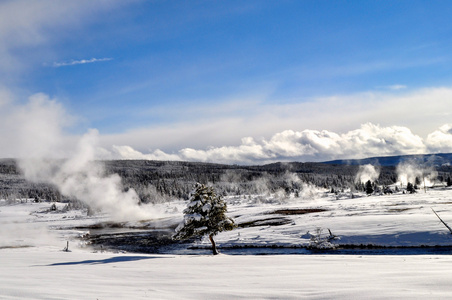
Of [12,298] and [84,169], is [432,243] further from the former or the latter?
[84,169]

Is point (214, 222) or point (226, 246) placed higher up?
point (214, 222)

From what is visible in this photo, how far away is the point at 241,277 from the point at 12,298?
809cm

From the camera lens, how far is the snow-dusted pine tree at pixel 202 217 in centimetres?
3453

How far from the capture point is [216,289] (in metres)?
11.0

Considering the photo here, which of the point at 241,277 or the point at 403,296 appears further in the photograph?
the point at 241,277

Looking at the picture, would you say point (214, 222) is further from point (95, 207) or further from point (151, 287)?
point (95, 207)

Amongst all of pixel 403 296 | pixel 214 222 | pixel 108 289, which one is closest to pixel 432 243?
pixel 214 222

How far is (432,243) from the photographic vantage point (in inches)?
1430

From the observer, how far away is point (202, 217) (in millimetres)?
34594

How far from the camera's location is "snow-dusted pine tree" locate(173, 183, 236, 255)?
3453 centimetres

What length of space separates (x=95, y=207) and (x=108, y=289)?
12657 cm

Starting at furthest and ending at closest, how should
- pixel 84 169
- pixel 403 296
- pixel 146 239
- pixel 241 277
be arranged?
pixel 84 169
pixel 146 239
pixel 241 277
pixel 403 296

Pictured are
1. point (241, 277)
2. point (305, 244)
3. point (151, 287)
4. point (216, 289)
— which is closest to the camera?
point (216, 289)

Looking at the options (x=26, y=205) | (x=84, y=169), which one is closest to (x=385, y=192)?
(x=84, y=169)
